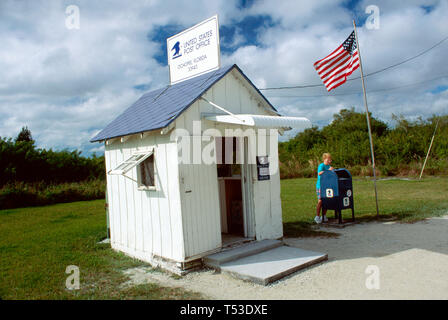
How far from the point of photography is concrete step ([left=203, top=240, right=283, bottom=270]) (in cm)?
592

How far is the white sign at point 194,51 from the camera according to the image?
6793 mm

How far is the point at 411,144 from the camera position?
76.4ft

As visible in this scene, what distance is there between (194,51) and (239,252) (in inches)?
165

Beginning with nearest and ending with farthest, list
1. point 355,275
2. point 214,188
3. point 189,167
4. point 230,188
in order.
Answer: point 355,275 → point 189,167 → point 214,188 → point 230,188

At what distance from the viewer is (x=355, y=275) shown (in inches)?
206

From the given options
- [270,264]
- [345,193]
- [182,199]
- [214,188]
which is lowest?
[270,264]

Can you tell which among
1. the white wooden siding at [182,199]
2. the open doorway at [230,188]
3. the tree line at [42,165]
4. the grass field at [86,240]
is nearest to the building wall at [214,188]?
the white wooden siding at [182,199]

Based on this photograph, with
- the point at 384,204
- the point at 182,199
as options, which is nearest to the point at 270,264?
the point at 182,199

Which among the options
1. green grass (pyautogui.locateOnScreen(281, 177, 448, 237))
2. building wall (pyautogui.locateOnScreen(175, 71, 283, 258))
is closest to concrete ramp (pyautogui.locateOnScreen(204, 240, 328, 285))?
building wall (pyautogui.locateOnScreen(175, 71, 283, 258))

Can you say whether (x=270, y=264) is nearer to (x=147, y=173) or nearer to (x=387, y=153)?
(x=147, y=173)

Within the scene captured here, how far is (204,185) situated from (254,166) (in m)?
1.22

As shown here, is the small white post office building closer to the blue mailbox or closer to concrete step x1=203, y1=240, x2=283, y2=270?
concrete step x1=203, y1=240, x2=283, y2=270
